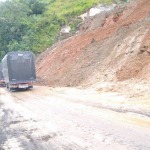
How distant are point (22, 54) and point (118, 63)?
31.7 ft

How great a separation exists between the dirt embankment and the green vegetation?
11.4m

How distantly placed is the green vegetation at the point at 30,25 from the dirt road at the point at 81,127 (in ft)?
116

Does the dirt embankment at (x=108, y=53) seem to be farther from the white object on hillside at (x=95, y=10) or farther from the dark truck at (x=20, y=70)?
the white object on hillside at (x=95, y=10)

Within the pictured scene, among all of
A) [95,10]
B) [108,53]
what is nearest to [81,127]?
[108,53]

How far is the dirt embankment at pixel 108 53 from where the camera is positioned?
2480 centimetres

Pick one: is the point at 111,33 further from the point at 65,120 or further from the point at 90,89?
the point at 65,120

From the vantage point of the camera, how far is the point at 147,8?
31000 millimetres

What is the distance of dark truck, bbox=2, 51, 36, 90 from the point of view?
3183cm

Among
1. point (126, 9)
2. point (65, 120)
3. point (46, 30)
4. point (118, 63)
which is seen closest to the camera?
point (65, 120)

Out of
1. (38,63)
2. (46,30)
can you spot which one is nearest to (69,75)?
(38,63)

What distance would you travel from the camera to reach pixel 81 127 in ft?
38.5

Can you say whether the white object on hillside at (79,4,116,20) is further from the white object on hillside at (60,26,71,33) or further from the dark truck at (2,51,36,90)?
the dark truck at (2,51,36,90)

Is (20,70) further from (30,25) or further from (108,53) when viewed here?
(30,25)

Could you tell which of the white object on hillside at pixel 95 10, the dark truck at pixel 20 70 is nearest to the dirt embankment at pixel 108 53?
the dark truck at pixel 20 70
